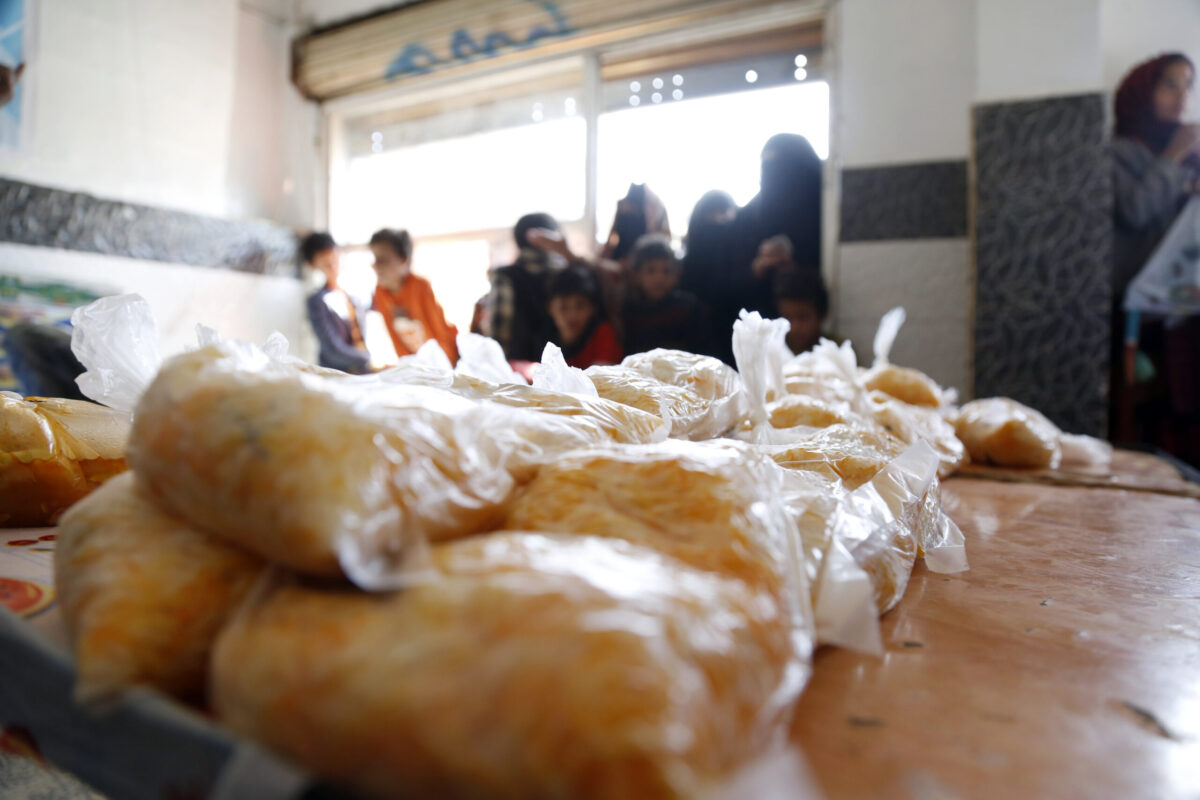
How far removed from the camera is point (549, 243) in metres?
3.42

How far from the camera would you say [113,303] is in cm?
78

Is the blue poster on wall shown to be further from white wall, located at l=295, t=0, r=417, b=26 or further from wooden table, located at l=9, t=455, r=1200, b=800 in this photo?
wooden table, located at l=9, t=455, r=1200, b=800

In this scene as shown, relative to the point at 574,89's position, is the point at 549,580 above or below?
below

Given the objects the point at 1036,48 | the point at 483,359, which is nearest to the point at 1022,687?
the point at 483,359

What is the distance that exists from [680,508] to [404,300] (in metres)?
4.17

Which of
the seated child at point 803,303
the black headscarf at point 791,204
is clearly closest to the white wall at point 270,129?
the black headscarf at point 791,204

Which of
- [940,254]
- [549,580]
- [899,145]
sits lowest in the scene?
[549,580]

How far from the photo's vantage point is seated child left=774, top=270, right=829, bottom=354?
330 cm

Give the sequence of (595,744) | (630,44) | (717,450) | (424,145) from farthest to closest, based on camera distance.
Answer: (424,145) < (630,44) < (717,450) < (595,744)

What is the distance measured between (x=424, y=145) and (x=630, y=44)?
1.91 meters

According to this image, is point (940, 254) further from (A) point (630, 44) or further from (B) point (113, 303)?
(B) point (113, 303)

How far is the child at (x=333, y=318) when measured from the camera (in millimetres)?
4500

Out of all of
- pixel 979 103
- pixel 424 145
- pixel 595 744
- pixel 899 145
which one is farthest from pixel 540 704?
pixel 424 145

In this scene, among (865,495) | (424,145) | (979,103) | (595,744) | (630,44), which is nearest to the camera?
(595,744)
